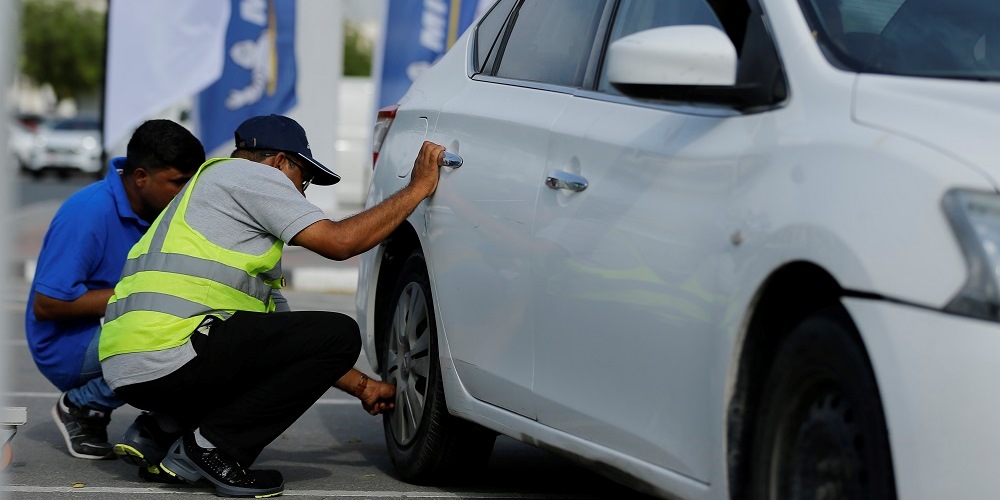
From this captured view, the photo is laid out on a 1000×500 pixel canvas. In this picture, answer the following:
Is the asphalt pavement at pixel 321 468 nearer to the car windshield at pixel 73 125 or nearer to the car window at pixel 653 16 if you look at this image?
the car window at pixel 653 16

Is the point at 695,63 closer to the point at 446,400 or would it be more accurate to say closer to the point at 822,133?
the point at 822,133

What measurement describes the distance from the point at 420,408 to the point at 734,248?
79.8 inches

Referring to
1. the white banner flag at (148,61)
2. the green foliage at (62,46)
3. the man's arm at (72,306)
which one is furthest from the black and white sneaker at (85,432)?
the green foliage at (62,46)

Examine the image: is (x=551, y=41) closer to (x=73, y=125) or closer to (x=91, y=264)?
(x=91, y=264)

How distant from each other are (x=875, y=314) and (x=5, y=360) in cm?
148

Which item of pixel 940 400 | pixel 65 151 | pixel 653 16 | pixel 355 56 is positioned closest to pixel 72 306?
pixel 653 16

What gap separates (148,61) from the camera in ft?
48.0

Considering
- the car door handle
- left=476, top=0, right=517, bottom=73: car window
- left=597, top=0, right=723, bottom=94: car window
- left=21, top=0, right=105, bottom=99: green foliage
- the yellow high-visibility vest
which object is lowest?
left=21, top=0, right=105, bottom=99: green foliage

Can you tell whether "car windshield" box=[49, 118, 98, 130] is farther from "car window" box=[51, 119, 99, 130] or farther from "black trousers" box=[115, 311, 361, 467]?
"black trousers" box=[115, 311, 361, 467]

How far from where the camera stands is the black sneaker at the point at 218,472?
4953 millimetres

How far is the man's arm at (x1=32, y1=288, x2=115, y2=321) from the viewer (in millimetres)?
5609

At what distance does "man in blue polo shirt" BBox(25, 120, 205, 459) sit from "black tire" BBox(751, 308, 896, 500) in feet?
9.99

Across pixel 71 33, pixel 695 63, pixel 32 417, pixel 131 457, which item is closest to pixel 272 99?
pixel 32 417

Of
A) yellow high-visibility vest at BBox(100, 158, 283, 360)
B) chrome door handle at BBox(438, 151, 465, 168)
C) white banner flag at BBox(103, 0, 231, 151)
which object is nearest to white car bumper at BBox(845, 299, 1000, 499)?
chrome door handle at BBox(438, 151, 465, 168)
